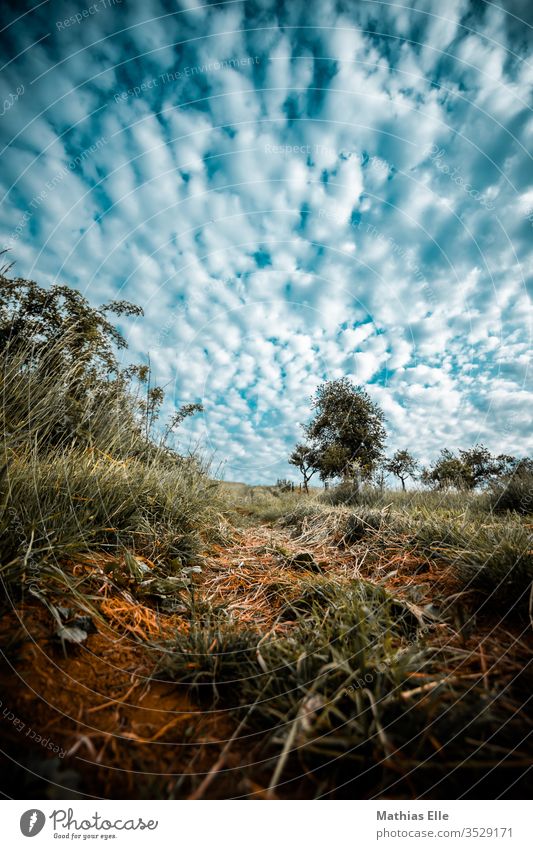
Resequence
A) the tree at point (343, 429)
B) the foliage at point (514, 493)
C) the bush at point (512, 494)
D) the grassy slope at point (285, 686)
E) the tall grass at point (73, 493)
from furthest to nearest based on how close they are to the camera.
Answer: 1. the tree at point (343, 429)
2. the bush at point (512, 494)
3. the foliage at point (514, 493)
4. the tall grass at point (73, 493)
5. the grassy slope at point (285, 686)

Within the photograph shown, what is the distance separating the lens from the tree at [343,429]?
18.6m

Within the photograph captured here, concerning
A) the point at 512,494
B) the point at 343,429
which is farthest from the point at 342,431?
the point at 512,494

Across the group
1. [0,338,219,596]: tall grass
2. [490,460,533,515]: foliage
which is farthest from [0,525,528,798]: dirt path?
[490,460,533,515]: foliage

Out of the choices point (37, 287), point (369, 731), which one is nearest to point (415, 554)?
point (369, 731)

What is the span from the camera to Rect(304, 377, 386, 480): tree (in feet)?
61.1

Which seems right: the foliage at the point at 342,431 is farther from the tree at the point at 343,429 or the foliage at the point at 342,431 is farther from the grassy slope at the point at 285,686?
the grassy slope at the point at 285,686

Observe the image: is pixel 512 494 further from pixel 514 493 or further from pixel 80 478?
pixel 80 478

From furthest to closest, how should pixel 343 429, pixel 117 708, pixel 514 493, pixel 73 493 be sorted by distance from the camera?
pixel 343 429
pixel 514 493
pixel 73 493
pixel 117 708

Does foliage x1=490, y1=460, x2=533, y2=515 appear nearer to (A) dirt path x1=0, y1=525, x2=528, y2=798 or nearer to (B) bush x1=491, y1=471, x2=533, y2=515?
(B) bush x1=491, y1=471, x2=533, y2=515

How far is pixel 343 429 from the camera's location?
73.0ft

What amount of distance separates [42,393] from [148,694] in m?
3.07

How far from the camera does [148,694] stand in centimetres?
125

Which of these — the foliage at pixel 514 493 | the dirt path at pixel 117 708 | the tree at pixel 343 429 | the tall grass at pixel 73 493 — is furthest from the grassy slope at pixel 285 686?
the tree at pixel 343 429

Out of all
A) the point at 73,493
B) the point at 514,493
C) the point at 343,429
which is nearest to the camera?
the point at 73,493
